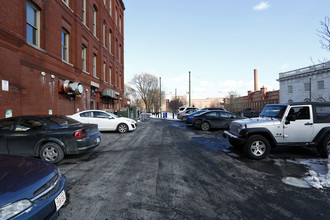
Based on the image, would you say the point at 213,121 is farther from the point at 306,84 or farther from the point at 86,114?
the point at 306,84

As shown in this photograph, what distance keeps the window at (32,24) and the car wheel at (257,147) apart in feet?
37.9

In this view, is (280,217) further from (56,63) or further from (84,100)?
(84,100)

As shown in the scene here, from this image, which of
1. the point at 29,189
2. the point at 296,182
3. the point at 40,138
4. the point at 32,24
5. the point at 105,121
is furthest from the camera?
the point at 105,121

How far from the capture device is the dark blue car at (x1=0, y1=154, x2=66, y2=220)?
5.66 ft

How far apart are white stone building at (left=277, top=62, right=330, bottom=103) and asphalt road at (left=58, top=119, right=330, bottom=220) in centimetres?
3339

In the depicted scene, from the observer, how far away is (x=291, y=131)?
530 centimetres

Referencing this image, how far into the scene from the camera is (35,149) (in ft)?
15.8

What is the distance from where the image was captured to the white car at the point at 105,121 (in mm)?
10373

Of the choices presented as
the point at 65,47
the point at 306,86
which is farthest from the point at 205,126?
the point at 306,86

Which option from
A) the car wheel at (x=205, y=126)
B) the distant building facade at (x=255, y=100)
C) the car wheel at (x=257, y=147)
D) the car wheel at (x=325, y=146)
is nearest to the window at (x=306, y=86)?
the distant building facade at (x=255, y=100)

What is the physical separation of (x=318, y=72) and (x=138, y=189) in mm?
44176

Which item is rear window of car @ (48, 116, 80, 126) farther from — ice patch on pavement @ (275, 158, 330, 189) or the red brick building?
ice patch on pavement @ (275, 158, 330, 189)

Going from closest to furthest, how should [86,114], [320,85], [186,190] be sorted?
[186,190], [86,114], [320,85]

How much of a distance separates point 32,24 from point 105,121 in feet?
21.9
